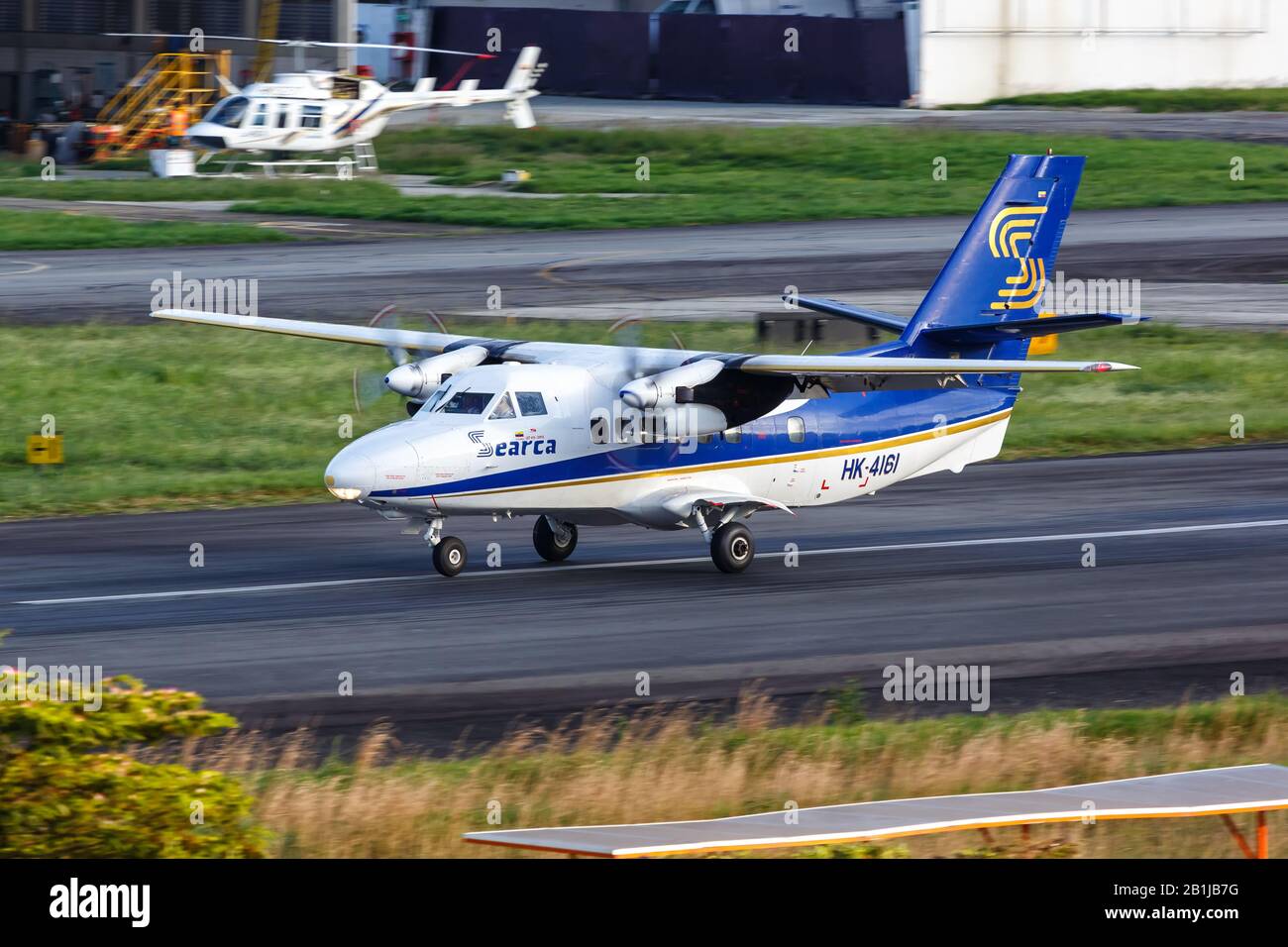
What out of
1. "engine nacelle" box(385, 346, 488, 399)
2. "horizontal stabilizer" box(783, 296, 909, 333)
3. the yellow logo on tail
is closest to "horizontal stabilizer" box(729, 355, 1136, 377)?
"horizontal stabilizer" box(783, 296, 909, 333)

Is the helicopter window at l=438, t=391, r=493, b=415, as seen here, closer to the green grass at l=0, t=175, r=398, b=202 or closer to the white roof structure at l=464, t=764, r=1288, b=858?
the white roof structure at l=464, t=764, r=1288, b=858

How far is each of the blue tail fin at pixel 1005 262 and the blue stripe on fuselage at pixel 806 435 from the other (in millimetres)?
691

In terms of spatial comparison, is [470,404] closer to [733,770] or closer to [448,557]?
[448,557]

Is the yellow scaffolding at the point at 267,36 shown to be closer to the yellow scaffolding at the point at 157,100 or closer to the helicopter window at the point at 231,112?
the yellow scaffolding at the point at 157,100

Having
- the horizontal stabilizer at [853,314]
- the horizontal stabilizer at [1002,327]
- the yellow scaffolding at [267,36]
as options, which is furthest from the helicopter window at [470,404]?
the yellow scaffolding at [267,36]

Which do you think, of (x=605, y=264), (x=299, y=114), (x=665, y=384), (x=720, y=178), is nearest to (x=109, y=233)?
(x=299, y=114)

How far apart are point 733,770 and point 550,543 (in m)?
9.75

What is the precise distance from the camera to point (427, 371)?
21891 mm

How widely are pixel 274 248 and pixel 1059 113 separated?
35.8 m

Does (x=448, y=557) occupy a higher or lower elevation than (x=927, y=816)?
lower

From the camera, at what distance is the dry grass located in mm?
11281

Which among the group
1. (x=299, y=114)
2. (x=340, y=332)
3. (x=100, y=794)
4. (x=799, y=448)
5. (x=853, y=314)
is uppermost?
(x=299, y=114)
